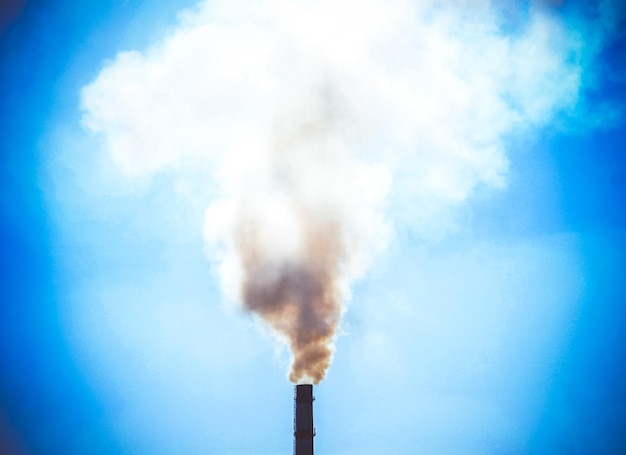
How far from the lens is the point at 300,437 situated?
1037 inches

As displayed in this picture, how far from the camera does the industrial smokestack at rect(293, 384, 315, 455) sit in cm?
2620

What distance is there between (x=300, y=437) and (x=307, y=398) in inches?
68.6

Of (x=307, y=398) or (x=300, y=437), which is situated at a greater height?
(x=307, y=398)

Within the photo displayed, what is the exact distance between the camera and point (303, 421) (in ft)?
87.5

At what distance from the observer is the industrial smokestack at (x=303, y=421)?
26198 millimetres

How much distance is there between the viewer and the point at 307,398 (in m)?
27.2
